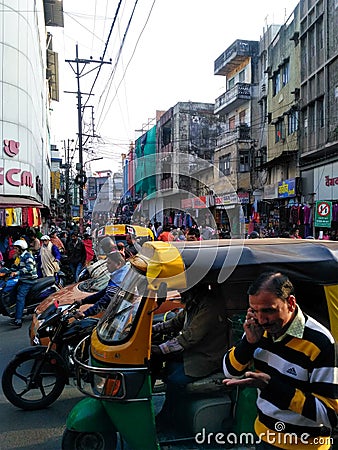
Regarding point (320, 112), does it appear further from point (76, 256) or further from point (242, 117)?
point (76, 256)

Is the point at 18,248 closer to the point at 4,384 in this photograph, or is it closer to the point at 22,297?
the point at 22,297

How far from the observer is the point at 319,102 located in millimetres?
20094

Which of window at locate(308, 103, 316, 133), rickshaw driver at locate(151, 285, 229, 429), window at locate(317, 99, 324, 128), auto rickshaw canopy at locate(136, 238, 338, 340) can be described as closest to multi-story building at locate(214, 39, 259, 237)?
window at locate(308, 103, 316, 133)

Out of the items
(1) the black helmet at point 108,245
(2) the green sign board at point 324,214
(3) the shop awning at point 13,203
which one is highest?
(3) the shop awning at point 13,203

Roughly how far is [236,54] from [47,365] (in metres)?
31.2

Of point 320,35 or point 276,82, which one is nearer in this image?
point 320,35

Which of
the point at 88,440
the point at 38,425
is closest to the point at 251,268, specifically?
the point at 88,440

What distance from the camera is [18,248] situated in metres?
8.55

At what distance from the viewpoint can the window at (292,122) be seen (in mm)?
22625

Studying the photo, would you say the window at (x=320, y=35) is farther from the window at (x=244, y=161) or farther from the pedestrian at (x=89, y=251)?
the pedestrian at (x=89, y=251)

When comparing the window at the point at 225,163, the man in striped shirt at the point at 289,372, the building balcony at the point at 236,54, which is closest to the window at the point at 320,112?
the window at the point at 225,163

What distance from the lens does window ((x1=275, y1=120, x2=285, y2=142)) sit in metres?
24.7

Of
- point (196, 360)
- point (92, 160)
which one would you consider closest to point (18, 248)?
point (196, 360)

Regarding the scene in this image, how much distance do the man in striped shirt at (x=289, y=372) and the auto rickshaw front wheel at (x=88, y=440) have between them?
148cm
